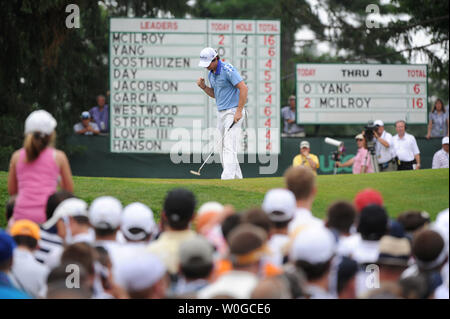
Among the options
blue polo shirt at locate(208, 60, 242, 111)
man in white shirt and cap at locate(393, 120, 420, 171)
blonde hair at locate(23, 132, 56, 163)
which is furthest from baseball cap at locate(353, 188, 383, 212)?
man in white shirt and cap at locate(393, 120, 420, 171)

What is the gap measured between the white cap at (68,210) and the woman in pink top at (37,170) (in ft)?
1.92

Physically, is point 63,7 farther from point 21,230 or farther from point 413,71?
point 21,230

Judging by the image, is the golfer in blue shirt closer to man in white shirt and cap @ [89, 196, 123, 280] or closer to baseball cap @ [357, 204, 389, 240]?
man in white shirt and cap @ [89, 196, 123, 280]

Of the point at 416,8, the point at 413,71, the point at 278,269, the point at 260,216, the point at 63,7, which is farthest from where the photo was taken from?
the point at 416,8

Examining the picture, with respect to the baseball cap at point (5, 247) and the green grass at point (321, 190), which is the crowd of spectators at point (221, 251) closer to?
the baseball cap at point (5, 247)

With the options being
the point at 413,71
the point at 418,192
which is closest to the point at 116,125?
the point at 413,71

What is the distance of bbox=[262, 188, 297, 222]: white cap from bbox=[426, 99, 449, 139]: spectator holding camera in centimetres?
1305

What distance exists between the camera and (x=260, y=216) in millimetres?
6113

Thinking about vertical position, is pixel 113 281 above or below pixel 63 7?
below

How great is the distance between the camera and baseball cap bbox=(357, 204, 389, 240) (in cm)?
625

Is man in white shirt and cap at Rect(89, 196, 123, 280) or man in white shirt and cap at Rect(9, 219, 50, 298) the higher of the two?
man in white shirt and cap at Rect(89, 196, 123, 280)

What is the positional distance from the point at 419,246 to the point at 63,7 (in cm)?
1324
